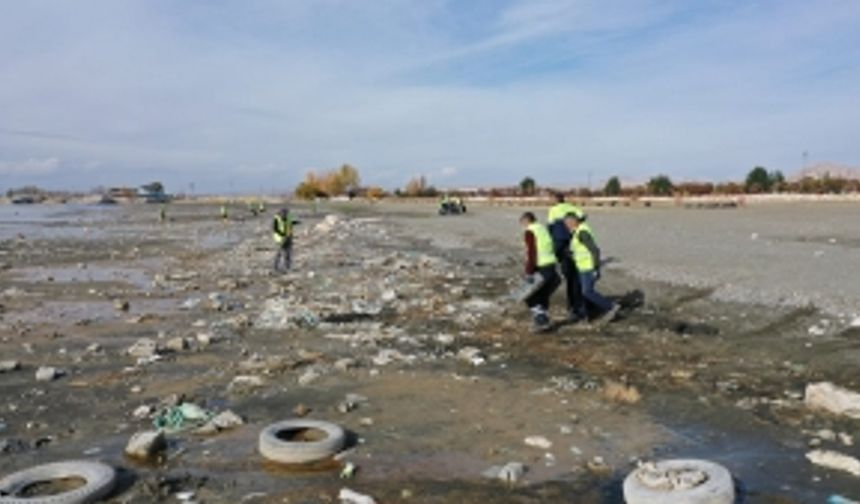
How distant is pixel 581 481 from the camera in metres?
5.45

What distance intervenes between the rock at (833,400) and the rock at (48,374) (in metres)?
→ 7.79

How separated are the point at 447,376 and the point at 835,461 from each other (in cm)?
388

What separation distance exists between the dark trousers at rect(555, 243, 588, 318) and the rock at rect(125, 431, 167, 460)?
7098 mm

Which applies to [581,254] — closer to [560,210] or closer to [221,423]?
[560,210]

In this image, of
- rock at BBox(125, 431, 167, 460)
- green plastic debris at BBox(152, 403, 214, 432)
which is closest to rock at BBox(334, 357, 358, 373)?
green plastic debris at BBox(152, 403, 214, 432)

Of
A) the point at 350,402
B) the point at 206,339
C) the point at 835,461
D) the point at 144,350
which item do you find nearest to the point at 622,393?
the point at 835,461

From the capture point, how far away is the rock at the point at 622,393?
738cm

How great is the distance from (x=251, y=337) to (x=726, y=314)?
6954mm

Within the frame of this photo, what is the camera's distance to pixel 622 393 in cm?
754

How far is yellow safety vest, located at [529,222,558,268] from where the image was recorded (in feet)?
35.3

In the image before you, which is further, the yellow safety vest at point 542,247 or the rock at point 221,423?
the yellow safety vest at point 542,247

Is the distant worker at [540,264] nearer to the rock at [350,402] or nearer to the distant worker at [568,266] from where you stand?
the distant worker at [568,266]

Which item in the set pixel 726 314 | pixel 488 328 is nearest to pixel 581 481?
pixel 488 328

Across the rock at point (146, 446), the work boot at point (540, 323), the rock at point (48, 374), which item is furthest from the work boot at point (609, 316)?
the rock at point (48, 374)
